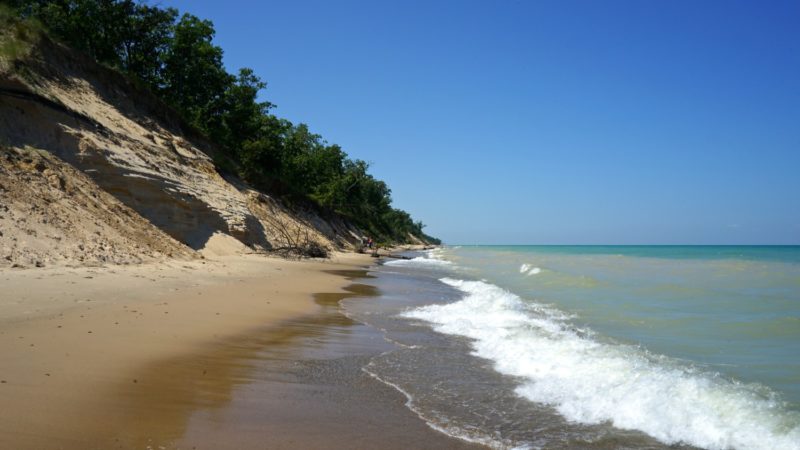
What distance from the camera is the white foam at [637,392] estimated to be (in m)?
4.41

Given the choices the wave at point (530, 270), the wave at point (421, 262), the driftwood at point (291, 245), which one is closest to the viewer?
the driftwood at point (291, 245)

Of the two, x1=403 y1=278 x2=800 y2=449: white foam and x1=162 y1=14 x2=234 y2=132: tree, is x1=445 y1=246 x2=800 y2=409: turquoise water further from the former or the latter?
x1=162 y1=14 x2=234 y2=132: tree

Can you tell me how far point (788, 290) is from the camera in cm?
1719

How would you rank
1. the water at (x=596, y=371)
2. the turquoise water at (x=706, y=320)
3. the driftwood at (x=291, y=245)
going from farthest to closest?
the driftwood at (x=291, y=245) < the turquoise water at (x=706, y=320) < the water at (x=596, y=371)

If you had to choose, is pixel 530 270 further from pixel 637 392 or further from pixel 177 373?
pixel 177 373

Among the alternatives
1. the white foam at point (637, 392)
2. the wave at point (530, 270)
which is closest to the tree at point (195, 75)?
the wave at point (530, 270)

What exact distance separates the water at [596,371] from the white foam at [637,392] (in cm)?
2

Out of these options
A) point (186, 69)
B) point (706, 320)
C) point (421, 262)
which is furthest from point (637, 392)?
point (186, 69)

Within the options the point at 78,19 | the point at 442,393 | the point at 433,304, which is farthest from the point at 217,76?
the point at 442,393

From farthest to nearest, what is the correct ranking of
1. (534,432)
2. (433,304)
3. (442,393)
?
(433,304) < (442,393) < (534,432)

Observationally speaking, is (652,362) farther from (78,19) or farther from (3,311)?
(78,19)

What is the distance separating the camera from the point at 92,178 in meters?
14.9

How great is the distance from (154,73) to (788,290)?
37.4 m

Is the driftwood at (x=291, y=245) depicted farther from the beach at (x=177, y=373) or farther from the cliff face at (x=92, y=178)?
the beach at (x=177, y=373)
